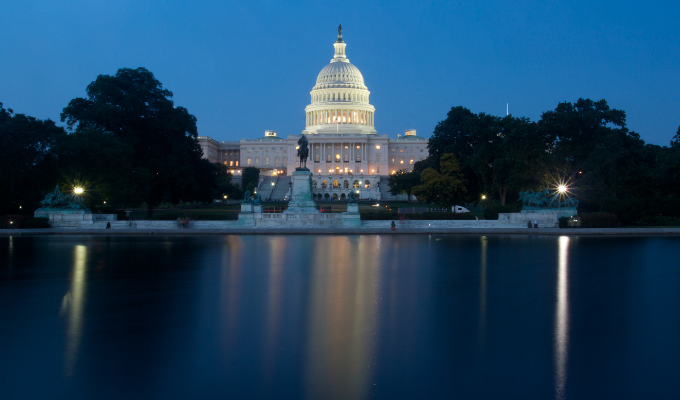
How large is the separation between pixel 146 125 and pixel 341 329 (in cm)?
4190

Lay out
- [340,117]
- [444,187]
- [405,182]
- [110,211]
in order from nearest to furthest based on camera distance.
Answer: [110,211], [444,187], [405,182], [340,117]

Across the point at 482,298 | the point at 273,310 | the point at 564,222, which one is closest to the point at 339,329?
the point at 273,310

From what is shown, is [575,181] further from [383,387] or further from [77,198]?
[383,387]

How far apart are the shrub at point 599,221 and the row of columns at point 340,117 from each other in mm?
108288

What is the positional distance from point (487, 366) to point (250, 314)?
4955mm

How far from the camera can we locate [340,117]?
14200cm

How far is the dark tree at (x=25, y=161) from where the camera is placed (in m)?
37.8

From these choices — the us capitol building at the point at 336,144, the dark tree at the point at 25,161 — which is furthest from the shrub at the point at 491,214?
the us capitol building at the point at 336,144

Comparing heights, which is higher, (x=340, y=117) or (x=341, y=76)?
(x=341, y=76)

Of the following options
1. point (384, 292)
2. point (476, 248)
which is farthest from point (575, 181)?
point (384, 292)

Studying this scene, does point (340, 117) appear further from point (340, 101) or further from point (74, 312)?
point (74, 312)

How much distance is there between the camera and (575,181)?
43.2m

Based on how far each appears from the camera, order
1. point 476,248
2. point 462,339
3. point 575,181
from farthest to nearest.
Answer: point 575,181 < point 476,248 < point 462,339

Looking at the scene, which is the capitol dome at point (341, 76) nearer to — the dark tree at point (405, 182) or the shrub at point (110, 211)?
the dark tree at point (405, 182)
